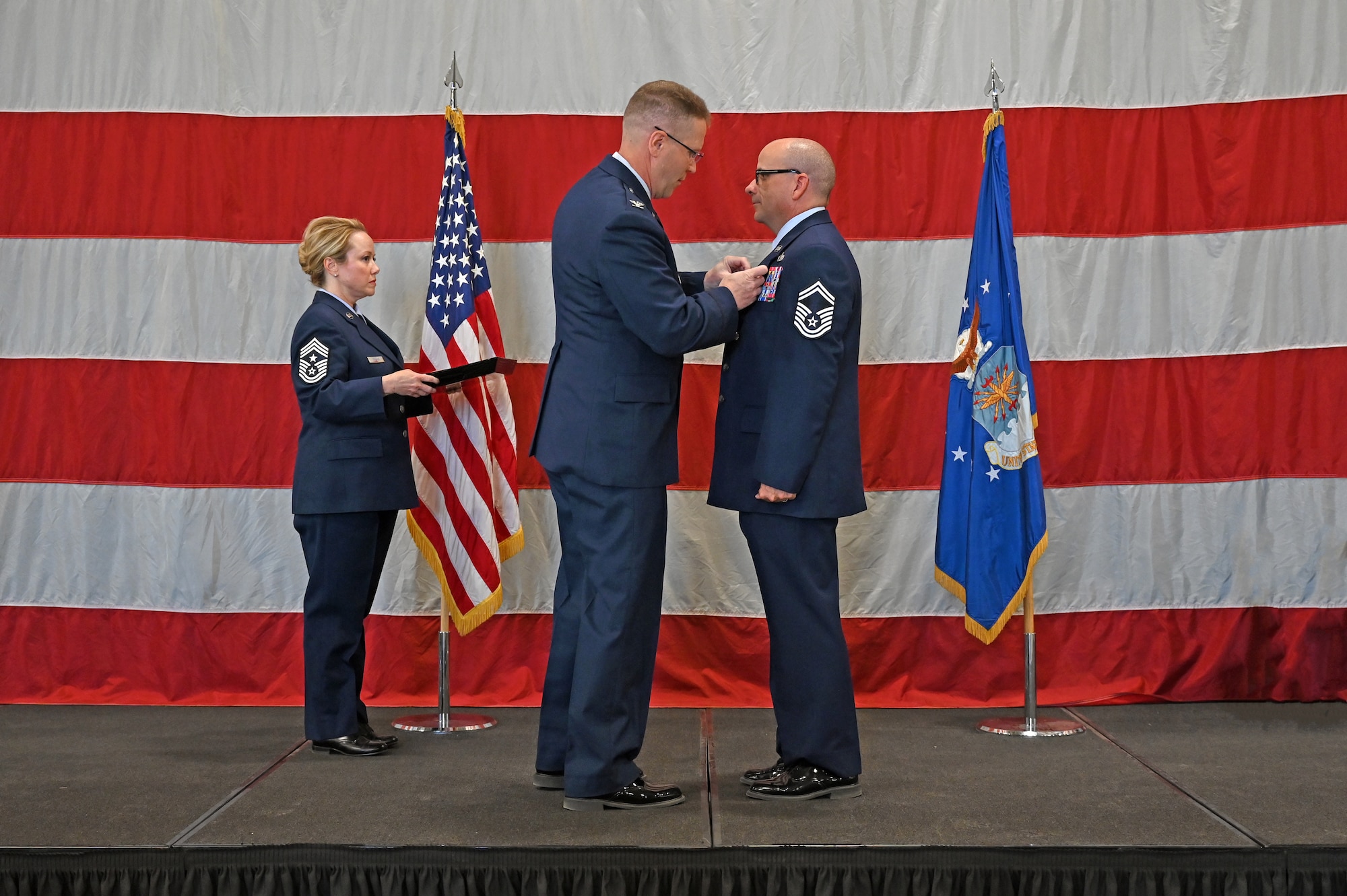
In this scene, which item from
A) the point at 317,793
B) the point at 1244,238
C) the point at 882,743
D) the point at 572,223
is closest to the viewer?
the point at 572,223

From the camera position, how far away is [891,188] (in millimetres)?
4113

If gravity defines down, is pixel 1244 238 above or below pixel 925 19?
below

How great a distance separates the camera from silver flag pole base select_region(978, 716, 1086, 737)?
362 centimetres

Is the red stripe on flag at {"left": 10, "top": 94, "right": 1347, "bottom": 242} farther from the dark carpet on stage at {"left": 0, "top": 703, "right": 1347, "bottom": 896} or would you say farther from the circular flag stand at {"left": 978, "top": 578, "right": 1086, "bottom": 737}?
the dark carpet on stage at {"left": 0, "top": 703, "right": 1347, "bottom": 896}

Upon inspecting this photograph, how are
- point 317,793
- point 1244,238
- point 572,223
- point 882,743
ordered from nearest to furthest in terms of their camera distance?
point 572,223 < point 317,793 < point 882,743 < point 1244,238

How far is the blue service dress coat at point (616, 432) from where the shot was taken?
103 inches

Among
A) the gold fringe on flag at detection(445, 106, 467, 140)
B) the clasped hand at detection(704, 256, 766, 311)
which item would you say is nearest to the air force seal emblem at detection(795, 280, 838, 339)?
the clasped hand at detection(704, 256, 766, 311)

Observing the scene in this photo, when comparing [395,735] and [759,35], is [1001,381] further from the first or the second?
[395,735]

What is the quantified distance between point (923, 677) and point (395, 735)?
1.80 m

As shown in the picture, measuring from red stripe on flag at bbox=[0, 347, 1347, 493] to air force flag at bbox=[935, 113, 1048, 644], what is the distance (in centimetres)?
37

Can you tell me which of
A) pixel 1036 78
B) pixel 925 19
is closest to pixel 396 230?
pixel 925 19

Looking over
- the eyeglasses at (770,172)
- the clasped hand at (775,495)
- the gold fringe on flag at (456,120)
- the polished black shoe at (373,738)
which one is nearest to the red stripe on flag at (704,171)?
the gold fringe on flag at (456,120)

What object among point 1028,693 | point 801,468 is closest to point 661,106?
point 801,468

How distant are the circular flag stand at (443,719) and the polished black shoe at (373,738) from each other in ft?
0.69
